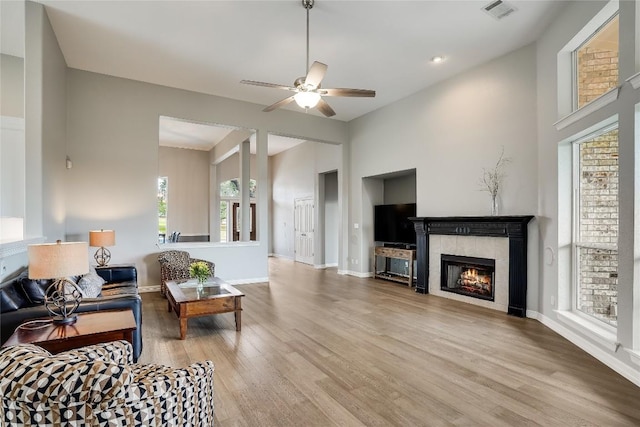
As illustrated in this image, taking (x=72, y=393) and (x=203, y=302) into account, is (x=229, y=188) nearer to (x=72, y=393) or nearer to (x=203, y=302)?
(x=203, y=302)

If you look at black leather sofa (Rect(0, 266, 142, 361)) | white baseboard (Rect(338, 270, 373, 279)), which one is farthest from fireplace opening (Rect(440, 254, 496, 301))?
black leather sofa (Rect(0, 266, 142, 361))

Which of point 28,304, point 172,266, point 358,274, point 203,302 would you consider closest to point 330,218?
point 358,274

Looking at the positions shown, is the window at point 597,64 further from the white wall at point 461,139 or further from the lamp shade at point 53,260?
the lamp shade at point 53,260

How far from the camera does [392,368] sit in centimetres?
296

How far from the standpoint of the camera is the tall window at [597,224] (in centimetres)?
330

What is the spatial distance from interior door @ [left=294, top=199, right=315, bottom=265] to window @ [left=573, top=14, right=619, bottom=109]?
702cm

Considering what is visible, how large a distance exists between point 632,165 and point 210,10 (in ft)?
14.8

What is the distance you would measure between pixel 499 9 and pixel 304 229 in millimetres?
7558

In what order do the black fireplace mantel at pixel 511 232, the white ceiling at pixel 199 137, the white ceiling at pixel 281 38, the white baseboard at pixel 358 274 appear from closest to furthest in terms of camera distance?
the white ceiling at pixel 281 38
the black fireplace mantel at pixel 511 232
the white baseboard at pixel 358 274
the white ceiling at pixel 199 137

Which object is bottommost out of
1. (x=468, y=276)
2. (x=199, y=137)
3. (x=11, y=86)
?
(x=468, y=276)

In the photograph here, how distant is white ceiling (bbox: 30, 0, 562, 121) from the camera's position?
12.8 feet

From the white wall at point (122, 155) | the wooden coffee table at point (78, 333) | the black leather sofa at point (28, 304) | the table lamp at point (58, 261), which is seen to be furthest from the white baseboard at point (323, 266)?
the table lamp at point (58, 261)

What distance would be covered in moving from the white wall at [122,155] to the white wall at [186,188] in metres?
5.16

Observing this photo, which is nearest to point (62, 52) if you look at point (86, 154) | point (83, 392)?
point (86, 154)
